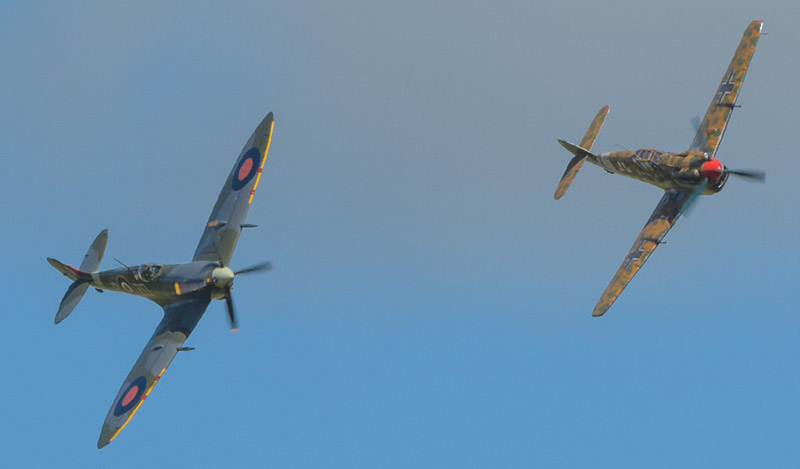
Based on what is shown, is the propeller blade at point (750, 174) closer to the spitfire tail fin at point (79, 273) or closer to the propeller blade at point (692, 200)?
the propeller blade at point (692, 200)

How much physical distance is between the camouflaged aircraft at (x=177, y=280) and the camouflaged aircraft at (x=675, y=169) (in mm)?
14722

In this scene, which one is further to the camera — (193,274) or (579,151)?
(579,151)

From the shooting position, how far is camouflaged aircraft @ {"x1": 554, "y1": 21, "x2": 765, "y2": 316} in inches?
2318

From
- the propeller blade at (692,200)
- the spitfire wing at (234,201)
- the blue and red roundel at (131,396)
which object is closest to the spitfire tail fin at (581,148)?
the propeller blade at (692,200)

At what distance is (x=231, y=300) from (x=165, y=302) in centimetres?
393

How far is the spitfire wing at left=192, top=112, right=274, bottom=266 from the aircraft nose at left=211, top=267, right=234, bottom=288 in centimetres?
135

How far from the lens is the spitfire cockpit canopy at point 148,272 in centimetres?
5919

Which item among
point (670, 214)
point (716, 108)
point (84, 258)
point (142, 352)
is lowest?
point (142, 352)

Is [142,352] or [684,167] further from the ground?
[684,167]

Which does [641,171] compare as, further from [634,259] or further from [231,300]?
[231,300]

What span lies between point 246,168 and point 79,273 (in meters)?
9.18

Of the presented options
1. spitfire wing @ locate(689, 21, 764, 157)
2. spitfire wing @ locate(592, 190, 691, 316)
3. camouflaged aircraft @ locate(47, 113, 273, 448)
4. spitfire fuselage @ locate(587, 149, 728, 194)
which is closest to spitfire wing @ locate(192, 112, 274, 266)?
camouflaged aircraft @ locate(47, 113, 273, 448)

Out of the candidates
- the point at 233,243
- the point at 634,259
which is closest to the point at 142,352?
the point at 233,243

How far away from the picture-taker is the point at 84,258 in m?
63.1
